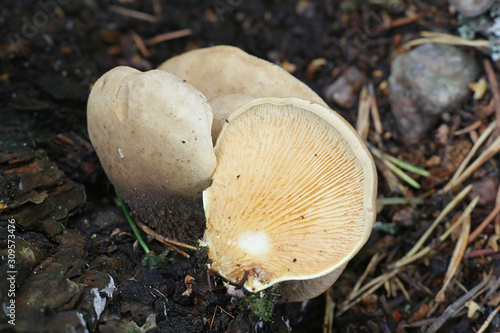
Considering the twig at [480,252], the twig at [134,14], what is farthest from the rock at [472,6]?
the twig at [134,14]

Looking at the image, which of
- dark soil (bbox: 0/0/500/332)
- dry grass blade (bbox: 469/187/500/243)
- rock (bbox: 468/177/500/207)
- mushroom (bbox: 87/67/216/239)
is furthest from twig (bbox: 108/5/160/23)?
dry grass blade (bbox: 469/187/500/243)

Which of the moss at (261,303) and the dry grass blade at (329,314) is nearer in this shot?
the moss at (261,303)

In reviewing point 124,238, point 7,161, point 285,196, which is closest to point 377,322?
point 285,196

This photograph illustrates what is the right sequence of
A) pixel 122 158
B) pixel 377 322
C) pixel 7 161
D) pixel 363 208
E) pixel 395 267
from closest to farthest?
pixel 363 208
pixel 122 158
pixel 7 161
pixel 377 322
pixel 395 267

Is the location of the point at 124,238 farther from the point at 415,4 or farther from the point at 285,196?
the point at 415,4

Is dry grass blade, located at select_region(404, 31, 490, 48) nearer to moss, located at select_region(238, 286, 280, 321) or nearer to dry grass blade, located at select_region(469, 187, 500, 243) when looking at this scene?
dry grass blade, located at select_region(469, 187, 500, 243)

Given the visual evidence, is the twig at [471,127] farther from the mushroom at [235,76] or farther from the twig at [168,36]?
the twig at [168,36]
